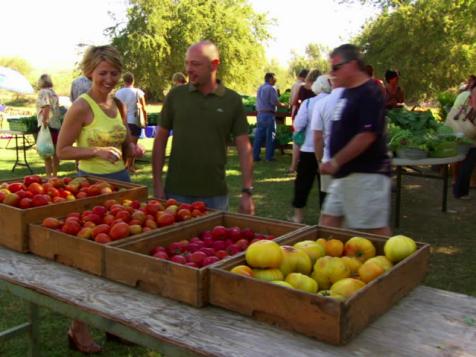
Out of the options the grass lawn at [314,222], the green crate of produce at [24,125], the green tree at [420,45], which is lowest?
the grass lawn at [314,222]

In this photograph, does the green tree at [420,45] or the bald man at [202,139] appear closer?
the bald man at [202,139]

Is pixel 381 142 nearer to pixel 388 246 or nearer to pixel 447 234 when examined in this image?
pixel 388 246

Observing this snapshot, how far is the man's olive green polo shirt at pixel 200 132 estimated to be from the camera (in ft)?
11.1

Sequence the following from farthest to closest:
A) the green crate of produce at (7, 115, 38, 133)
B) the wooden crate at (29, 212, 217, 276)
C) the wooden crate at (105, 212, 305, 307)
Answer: the green crate of produce at (7, 115, 38, 133)
the wooden crate at (29, 212, 217, 276)
the wooden crate at (105, 212, 305, 307)

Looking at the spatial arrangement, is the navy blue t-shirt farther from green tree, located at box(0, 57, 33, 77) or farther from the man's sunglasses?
green tree, located at box(0, 57, 33, 77)

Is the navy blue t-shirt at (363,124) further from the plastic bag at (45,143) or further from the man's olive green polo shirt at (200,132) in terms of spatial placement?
the plastic bag at (45,143)

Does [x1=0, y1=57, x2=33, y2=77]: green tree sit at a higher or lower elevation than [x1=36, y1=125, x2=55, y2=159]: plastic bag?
higher

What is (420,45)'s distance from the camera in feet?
86.5

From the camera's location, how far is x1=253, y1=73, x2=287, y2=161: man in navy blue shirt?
11.3 meters

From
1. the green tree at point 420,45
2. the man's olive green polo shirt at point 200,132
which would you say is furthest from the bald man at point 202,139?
the green tree at point 420,45

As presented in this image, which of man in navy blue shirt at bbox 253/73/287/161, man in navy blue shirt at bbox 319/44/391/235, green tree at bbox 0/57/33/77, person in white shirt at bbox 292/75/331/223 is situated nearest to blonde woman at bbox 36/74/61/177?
man in navy blue shirt at bbox 253/73/287/161

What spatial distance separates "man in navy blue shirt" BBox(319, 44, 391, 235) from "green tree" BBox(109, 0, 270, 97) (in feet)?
86.5

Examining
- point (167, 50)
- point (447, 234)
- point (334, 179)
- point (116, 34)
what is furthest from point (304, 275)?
point (116, 34)

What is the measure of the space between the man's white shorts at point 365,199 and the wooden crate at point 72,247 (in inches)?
51.9
